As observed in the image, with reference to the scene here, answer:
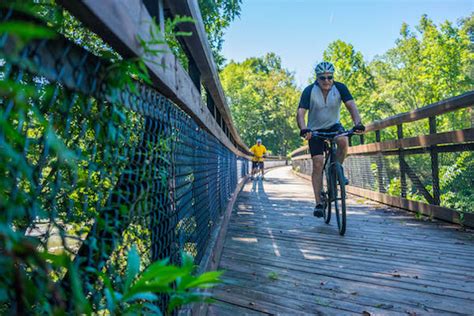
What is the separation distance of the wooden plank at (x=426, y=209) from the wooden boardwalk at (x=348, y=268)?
0.12 m

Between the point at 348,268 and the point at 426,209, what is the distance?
7.67ft

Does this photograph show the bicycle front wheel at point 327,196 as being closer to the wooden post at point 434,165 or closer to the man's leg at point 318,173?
the man's leg at point 318,173

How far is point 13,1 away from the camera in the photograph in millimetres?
467

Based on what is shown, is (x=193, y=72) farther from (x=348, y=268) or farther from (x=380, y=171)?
(x=380, y=171)

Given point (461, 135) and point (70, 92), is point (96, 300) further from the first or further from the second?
point (461, 135)

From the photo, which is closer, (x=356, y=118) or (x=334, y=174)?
(x=334, y=174)

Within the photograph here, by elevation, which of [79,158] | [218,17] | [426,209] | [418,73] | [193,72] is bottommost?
[426,209]

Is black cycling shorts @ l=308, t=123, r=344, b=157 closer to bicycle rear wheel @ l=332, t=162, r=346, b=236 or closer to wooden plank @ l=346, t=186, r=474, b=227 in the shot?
bicycle rear wheel @ l=332, t=162, r=346, b=236

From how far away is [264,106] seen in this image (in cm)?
4981

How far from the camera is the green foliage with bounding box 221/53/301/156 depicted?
4516 centimetres

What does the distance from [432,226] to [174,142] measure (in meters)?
3.54

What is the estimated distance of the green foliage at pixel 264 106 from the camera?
148ft

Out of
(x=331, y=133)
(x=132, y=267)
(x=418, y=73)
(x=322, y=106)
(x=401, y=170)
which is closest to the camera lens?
(x=132, y=267)

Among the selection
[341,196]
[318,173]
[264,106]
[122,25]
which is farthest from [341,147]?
[264,106]
